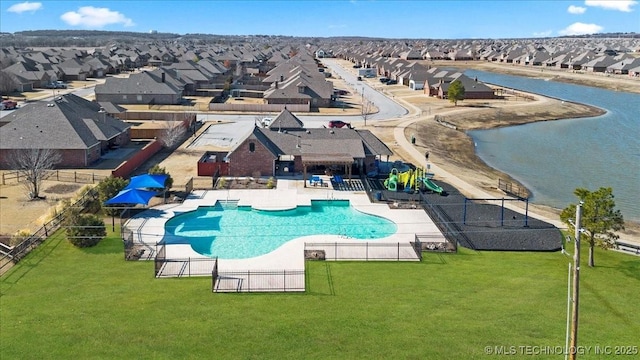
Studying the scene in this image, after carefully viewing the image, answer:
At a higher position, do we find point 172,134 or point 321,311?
point 172,134

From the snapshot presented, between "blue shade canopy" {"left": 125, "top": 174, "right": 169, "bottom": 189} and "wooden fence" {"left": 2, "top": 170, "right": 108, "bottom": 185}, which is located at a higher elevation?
"blue shade canopy" {"left": 125, "top": 174, "right": 169, "bottom": 189}

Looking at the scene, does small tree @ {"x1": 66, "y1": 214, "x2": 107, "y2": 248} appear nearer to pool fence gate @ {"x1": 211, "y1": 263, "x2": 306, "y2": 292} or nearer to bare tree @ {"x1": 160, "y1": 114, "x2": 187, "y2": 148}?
pool fence gate @ {"x1": 211, "y1": 263, "x2": 306, "y2": 292}

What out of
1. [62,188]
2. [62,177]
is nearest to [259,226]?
[62,188]

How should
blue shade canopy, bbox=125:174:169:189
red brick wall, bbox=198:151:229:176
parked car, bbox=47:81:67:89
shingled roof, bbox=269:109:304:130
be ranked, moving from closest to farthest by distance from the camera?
blue shade canopy, bbox=125:174:169:189 < red brick wall, bbox=198:151:229:176 < shingled roof, bbox=269:109:304:130 < parked car, bbox=47:81:67:89

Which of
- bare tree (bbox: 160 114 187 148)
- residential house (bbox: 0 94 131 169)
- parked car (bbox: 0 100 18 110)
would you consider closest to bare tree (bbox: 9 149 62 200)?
residential house (bbox: 0 94 131 169)

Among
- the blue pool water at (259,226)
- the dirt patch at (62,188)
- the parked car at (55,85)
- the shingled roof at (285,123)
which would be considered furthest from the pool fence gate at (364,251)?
the parked car at (55,85)

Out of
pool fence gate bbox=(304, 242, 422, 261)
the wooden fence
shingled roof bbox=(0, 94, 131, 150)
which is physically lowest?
pool fence gate bbox=(304, 242, 422, 261)

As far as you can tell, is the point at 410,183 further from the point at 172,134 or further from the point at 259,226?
the point at 172,134

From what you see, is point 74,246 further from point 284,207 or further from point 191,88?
point 191,88
